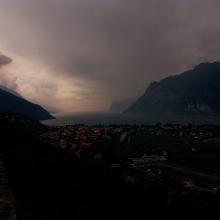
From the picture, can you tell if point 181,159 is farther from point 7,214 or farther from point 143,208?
point 7,214

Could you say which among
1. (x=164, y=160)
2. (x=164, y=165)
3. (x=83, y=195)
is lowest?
(x=164, y=165)

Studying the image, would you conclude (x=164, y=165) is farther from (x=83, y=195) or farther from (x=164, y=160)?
(x=83, y=195)

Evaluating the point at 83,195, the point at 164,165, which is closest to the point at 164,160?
the point at 164,165

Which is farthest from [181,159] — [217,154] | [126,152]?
[126,152]

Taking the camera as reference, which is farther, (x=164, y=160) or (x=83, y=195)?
(x=164, y=160)

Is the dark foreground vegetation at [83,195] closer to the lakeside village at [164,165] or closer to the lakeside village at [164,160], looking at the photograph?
the lakeside village at [164,165]

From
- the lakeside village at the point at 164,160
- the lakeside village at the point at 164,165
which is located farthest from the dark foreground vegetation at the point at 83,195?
the lakeside village at the point at 164,160

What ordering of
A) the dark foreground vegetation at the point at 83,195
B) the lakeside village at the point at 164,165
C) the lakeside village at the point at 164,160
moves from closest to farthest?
the dark foreground vegetation at the point at 83,195 < the lakeside village at the point at 164,165 < the lakeside village at the point at 164,160

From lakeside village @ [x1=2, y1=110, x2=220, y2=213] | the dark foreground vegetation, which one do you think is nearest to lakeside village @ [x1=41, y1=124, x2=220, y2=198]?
lakeside village @ [x1=2, y1=110, x2=220, y2=213]

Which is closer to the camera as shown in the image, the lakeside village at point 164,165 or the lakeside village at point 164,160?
the lakeside village at point 164,165

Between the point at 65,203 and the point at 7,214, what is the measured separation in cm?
2278

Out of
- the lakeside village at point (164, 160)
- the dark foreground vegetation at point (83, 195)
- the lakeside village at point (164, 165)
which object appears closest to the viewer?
the dark foreground vegetation at point (83, 195)

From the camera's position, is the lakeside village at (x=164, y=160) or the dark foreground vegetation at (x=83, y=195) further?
the lakeside village at (x=164, y=160)

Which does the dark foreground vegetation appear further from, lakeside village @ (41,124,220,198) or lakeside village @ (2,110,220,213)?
lakeside village @ (41,124,220,198)
